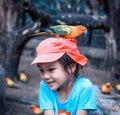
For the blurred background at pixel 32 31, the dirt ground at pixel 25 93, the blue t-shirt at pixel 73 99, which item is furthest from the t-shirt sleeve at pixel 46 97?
the blurred background at pixel 32 31

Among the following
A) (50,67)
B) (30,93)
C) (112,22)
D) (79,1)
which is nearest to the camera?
(50,67)

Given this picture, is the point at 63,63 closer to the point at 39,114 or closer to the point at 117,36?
the point at 39,114

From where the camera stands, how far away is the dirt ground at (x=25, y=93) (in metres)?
3.79

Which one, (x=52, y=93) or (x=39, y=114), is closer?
(x=52, y=93)

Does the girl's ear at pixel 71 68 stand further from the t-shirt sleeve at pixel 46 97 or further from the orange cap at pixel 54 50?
the t-shirt sleeve at pixel 46 97

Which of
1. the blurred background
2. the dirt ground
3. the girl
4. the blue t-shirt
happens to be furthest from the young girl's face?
the blurred background

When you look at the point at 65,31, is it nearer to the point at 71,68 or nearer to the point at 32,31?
the point at 71,68

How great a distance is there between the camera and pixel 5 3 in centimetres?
450

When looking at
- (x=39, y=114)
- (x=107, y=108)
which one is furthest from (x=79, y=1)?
(x=107, y=108)

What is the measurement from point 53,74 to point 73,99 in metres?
0.27

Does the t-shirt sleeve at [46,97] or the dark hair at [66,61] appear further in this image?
the t-shirt sleeve at [46,97]

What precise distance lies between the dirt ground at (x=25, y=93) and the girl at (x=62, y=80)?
1.50 metres

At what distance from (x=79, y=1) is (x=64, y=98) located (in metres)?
4.59

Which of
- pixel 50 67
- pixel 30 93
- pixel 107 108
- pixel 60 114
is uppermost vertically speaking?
pixel 50 67
